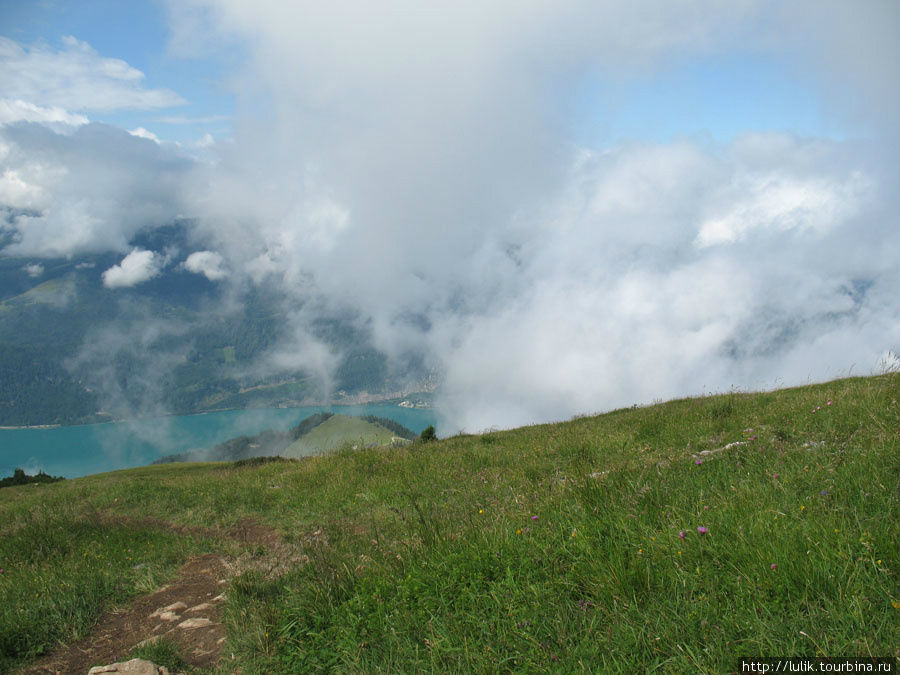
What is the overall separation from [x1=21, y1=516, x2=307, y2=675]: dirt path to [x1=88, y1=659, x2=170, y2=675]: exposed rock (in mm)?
315

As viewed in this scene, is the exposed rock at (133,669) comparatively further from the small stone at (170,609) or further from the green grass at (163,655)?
the small stone at (170,609)

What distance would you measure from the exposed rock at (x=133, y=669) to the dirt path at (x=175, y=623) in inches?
12.4

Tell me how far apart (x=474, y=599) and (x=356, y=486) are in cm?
858

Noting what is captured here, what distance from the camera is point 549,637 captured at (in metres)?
3.62

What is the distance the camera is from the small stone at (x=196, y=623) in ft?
18.7

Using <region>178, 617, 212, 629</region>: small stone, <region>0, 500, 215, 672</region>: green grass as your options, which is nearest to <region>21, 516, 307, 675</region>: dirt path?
<region>178, 617, 212, 629</region>: small stone

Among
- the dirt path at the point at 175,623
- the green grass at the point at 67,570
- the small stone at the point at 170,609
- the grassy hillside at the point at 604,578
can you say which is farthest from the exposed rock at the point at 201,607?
the green grass at the point at 67,570

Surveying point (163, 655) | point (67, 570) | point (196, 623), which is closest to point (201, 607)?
point (196, 623)

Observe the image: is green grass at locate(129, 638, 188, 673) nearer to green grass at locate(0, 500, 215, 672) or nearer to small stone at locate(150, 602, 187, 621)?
small stone at locate(150, 602, 187, 621)

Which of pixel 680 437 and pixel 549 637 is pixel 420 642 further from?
pixel 680 437

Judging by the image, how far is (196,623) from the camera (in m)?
5.77

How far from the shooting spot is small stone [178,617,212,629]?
5.71m

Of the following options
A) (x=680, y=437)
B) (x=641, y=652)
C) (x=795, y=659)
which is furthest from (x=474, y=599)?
(x=680, y=437)

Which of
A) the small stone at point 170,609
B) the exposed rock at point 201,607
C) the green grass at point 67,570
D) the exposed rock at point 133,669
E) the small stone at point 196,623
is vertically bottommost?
the exposed rock at point 133,669
